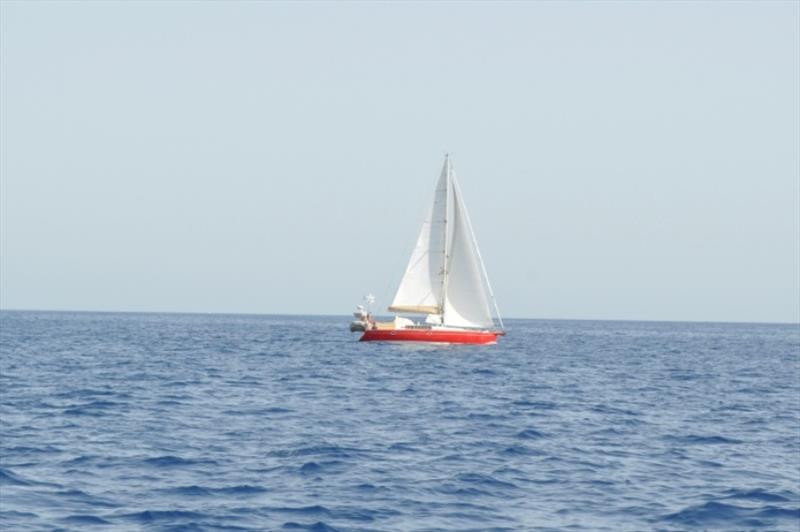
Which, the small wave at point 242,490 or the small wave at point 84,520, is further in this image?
the small wave at point 242,490

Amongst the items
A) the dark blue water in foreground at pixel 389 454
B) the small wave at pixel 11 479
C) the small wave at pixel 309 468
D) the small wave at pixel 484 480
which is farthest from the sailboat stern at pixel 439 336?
the small wave at pixel 11 479

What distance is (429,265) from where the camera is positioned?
80.4m

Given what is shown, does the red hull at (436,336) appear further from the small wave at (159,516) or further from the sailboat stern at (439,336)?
the small wave at (159,516)

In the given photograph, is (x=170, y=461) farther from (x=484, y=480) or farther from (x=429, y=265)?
(x=429, y=265)

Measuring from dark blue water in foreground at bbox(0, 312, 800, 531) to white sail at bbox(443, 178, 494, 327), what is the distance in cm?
2832

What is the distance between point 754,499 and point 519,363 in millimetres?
49017

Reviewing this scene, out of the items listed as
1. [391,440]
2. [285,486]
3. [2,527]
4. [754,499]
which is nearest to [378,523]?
[285,486]

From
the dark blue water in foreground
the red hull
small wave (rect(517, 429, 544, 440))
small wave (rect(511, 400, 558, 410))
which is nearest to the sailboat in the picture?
the red hull

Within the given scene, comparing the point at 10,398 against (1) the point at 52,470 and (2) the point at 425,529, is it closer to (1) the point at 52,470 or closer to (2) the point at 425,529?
(1) the point at 52,470

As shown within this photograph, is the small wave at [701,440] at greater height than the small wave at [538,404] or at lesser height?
lesser

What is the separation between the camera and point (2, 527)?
18016mm

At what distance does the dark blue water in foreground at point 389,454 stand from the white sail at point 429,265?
2848cm

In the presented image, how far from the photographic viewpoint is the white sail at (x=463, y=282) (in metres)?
79.8

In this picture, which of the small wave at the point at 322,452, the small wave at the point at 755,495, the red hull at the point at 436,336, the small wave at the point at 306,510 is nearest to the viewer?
the small wave at the point at 306,510
